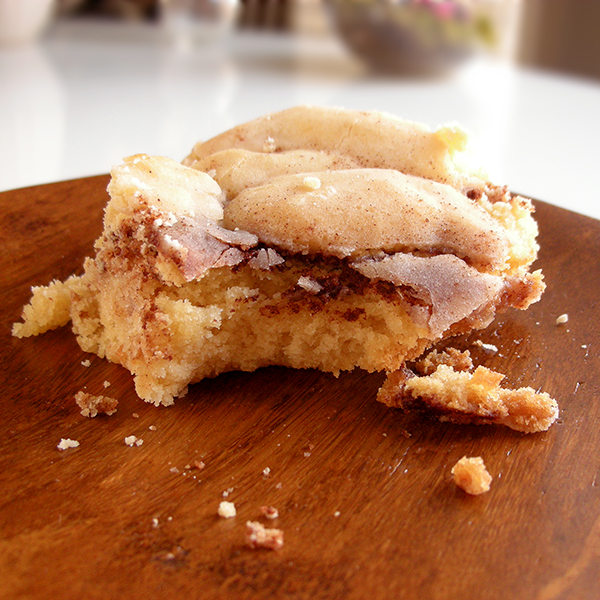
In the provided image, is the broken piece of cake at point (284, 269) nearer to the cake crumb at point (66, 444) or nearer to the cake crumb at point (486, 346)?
the cake crumb at point (486, 346)

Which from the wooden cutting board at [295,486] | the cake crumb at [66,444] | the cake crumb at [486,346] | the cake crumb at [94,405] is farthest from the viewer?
the cake crumb at [486,346]

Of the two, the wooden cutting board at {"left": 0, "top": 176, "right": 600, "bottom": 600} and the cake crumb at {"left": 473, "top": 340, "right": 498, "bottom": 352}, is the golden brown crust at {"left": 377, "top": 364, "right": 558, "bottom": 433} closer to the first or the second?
the wooden cutting board at {"left": 0, "top": 176, "right": 600, "bottom": 600}

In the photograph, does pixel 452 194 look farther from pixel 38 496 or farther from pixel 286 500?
pixel 38 496

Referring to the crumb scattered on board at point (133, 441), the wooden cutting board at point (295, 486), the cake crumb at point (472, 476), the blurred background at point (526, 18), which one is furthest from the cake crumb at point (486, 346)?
the blurred background at point (526, 18)

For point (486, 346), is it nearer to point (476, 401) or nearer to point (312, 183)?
point (476, 401)

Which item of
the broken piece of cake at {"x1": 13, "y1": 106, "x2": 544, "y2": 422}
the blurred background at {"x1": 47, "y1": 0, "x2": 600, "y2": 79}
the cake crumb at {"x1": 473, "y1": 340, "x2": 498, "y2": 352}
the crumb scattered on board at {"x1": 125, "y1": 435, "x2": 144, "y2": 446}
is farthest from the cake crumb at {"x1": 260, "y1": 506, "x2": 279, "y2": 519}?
the blurred background at {"x1": 47, "y1": 0, "x2": 600, "y2": 79}
